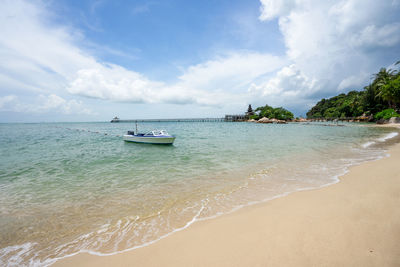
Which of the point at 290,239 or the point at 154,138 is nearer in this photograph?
the point at 290,239

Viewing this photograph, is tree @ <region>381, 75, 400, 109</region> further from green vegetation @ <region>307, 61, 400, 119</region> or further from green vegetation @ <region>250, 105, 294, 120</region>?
green vegetation @ <region>250, 105, 294, 120</region>

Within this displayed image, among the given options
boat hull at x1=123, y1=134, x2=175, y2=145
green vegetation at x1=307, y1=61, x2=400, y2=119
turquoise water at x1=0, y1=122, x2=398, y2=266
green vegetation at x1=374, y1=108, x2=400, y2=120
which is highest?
green vegetation at x1=307, y1=61, x2=400, y2=119

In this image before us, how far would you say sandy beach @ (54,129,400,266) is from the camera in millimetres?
2574

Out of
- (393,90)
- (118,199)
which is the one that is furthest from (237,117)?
(118,199)

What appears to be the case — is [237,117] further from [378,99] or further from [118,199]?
[118,199]

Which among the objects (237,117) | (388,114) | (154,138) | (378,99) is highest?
(378,99)

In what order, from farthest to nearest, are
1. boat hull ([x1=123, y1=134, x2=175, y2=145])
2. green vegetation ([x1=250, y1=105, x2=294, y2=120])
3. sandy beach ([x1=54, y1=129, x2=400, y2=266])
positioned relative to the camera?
1. green vegetation ([x1=250, y1=105, x2=294, y2=120])
2. boat hull ([x1=123, y1=134, x2=175, y2=145])
3. sandy beach ([x1=54, y1=129, x2=400, y2=266])

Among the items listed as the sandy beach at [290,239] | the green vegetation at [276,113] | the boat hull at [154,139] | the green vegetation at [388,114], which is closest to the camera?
the sandy beach at [290,239]

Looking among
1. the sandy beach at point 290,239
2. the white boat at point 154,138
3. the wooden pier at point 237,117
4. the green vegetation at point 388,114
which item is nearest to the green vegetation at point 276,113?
the wooden pier at point 237,117

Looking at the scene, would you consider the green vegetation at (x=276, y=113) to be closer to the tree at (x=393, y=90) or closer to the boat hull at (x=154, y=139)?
the tree at (x=393, y=90)

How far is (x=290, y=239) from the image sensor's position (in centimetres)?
304

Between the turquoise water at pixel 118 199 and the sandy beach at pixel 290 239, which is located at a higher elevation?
the sandy beach at pixel 290 239

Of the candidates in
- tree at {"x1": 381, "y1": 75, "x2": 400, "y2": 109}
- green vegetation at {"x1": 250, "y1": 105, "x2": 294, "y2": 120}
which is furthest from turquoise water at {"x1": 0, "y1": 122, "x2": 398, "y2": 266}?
green vegetation at {"x1": 250, "y1": 105, "x2": 294, "y2": 120}

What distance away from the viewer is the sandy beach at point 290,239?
2.57m
